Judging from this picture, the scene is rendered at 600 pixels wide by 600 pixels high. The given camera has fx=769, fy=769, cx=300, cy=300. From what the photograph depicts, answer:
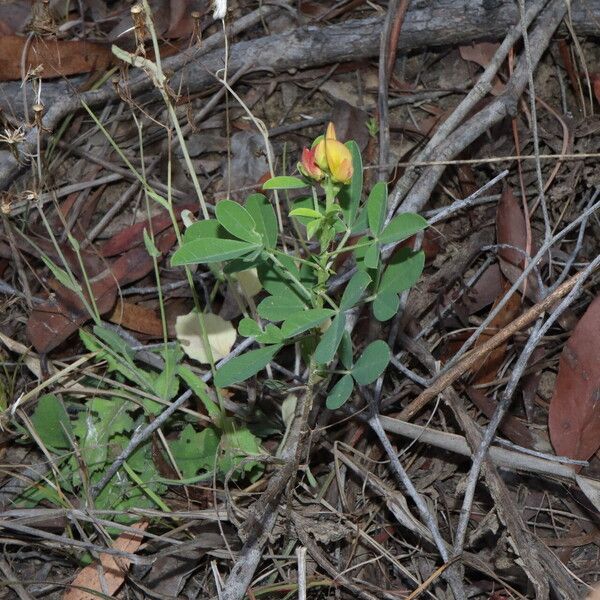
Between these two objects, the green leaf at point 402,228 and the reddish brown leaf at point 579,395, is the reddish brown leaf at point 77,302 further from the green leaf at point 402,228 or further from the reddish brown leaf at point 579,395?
the reddish brown leaf at point 579,395

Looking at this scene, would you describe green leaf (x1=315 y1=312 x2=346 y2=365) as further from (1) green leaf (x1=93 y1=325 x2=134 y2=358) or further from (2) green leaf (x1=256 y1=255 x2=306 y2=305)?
(1) green leaf (x1=93 y1=325 x2=134 y2=358)

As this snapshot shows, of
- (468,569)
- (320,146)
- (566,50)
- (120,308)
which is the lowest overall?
(468,569)

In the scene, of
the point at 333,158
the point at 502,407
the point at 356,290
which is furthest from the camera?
the point at 502,407

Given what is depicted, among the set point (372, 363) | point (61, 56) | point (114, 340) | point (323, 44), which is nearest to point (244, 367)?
point (372, 363)

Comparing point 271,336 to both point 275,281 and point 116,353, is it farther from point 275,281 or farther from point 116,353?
point 116,353

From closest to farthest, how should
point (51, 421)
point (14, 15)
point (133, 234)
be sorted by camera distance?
point (51, 421)
point (133, 234)
point (14, 15)

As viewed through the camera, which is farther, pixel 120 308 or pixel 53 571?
pixel 120 308

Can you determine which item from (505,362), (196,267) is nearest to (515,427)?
(505,362)

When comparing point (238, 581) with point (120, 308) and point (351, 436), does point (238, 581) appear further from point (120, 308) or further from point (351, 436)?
point (120, 308)
